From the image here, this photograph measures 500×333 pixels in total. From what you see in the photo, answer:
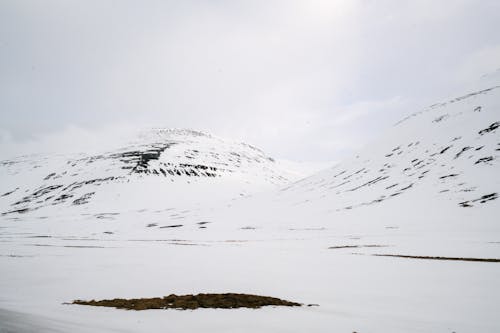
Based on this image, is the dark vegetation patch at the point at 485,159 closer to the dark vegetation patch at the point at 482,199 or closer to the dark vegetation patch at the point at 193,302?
the dark vegetation patch at the point at 482,199

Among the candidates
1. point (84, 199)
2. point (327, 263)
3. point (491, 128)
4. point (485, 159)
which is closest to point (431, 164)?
point (485, 159)

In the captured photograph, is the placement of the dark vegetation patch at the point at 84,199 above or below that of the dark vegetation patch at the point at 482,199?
above

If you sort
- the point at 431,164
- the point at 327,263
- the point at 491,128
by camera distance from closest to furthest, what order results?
the point at 327,263 < the point at 491,128 < the point at 431,164

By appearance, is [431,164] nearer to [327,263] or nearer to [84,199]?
[327,263]

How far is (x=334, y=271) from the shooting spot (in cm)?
2056

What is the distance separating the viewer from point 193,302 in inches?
488

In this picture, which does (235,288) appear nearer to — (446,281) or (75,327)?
(75,327)

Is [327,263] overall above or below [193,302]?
above

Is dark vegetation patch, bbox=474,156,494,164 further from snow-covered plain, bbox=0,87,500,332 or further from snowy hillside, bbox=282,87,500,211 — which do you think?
snow-covered plain, bbox=0,87,500,332

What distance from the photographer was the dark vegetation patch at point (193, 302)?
38.7ft

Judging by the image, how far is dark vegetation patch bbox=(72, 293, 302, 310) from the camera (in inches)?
464

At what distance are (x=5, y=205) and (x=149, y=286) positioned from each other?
18962 centimetres

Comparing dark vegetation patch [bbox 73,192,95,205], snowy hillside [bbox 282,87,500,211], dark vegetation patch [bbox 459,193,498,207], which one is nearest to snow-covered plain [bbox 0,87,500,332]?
dark vegetation patch [bbox 459,193,498,207]

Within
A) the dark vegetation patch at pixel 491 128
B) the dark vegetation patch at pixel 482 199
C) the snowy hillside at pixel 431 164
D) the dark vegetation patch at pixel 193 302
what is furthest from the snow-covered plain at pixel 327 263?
the dark vegetation patch at pixel 193 302
